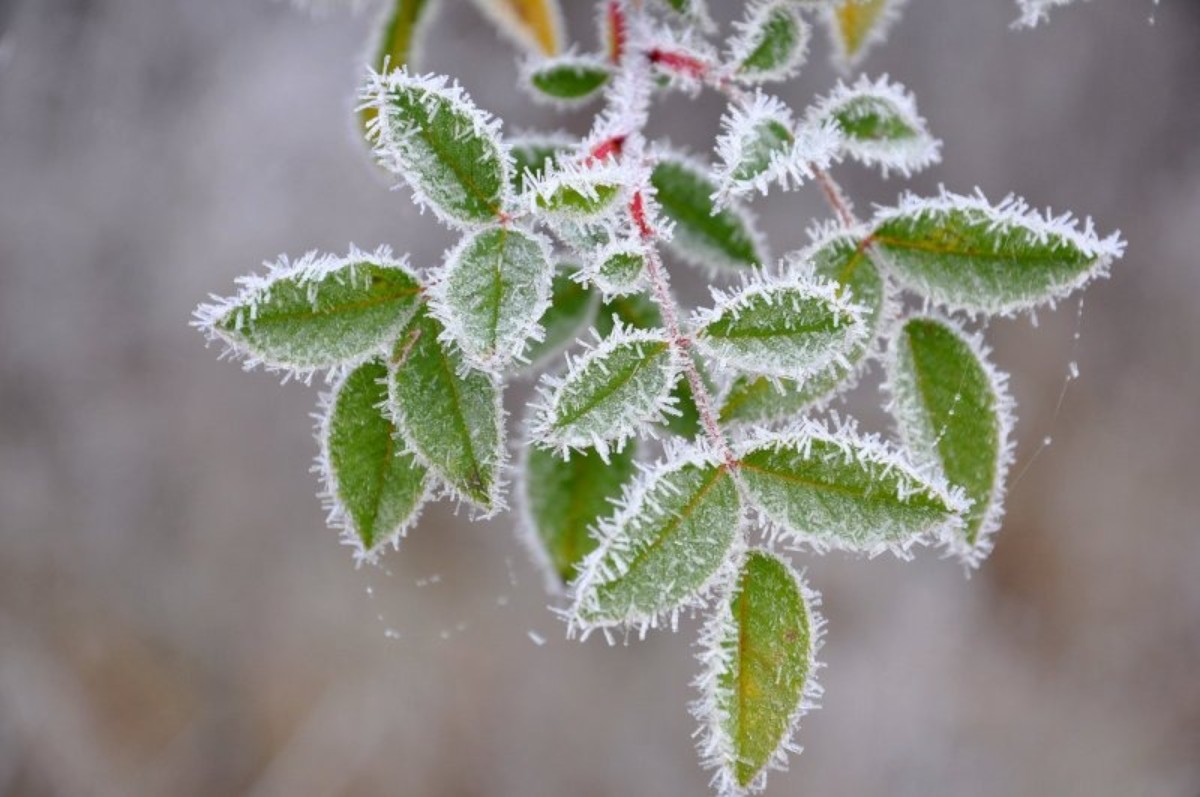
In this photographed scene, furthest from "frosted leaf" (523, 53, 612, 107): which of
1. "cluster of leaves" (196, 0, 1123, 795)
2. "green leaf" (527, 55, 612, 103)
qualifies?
"cluster of leaves" (196, 0, 1123, 795)

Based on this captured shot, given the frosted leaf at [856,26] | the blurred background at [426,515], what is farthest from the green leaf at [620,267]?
the blurred background at [426,515]

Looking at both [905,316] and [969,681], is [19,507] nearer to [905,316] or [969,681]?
[969,681]

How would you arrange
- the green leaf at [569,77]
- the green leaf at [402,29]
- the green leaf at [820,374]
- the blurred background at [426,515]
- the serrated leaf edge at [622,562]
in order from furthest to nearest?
1. the blurred background at [426,515]
2. the green leaf at [402,29]
3. the green leaf at [569,77]
4. the green leaf at [820,374]
5. the serrated leaf edge at [622,562]

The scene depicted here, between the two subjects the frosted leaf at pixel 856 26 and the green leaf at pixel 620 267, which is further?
the frosted leaf at pixel 856 26

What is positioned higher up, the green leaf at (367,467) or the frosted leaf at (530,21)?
the frosted leaf at (530,21)

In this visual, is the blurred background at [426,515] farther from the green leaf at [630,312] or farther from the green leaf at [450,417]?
the green leaf at [450,417]

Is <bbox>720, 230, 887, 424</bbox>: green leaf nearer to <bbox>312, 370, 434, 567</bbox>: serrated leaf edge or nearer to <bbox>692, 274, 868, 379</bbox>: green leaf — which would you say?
<bbox>692, 274, 868, 379</bbox>: green leaf

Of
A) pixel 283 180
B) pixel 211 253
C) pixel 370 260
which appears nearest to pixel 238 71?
pixel 283 180
